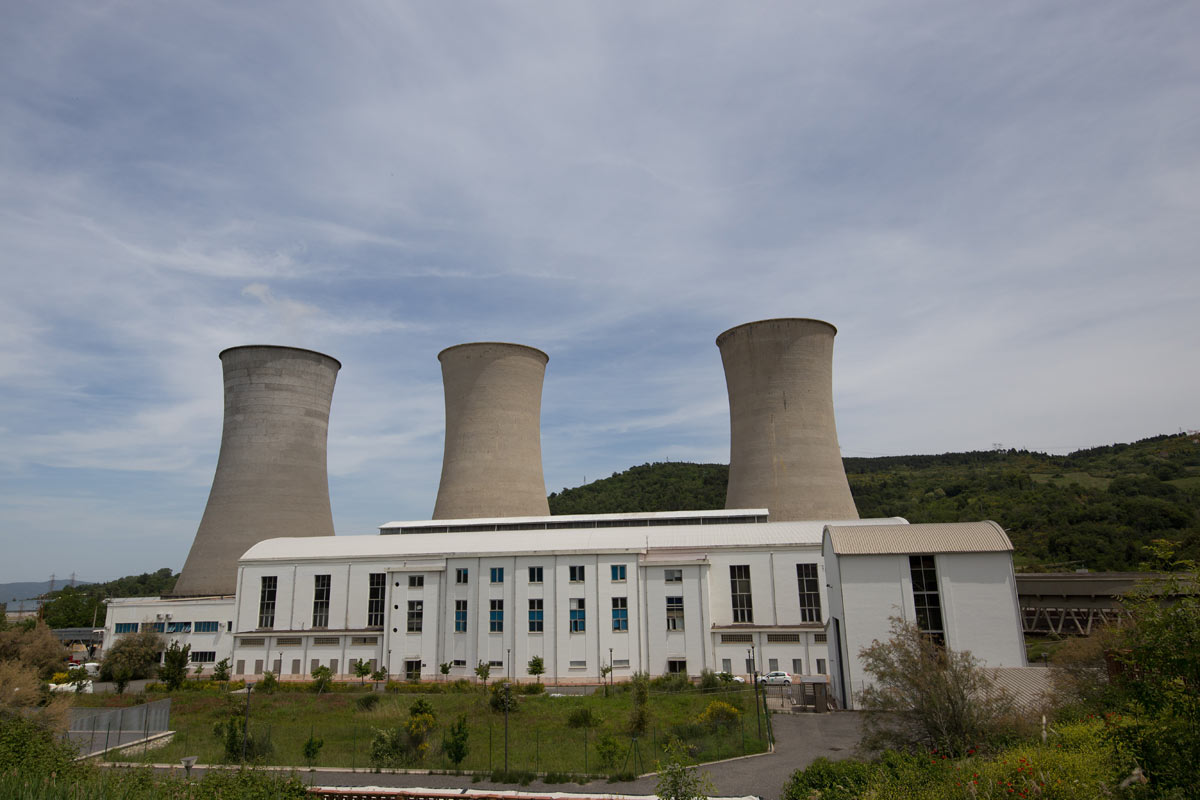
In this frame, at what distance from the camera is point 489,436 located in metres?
33.8

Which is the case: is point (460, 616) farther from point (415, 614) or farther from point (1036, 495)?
point (1036, 495)

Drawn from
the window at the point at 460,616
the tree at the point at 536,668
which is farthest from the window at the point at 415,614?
the tree at the point at 536,668

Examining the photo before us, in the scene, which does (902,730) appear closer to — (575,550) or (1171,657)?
(1171,657)

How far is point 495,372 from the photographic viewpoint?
3453 centimetres

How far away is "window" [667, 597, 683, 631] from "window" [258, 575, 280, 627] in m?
16.0

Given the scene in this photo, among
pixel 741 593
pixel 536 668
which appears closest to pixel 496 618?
pixel 536 668

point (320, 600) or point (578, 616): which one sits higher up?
point (320, 600)

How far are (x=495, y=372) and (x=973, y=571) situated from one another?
20965 millimetres

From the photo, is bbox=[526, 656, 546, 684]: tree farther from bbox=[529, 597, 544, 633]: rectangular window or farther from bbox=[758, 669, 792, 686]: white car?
bbox=[758, 669, 792, 686]: white car

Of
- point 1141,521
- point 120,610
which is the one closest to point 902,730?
point 120,610

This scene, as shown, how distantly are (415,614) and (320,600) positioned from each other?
15.6 feet

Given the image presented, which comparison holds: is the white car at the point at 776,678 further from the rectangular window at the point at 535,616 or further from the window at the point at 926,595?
the rectangular window at the point at 535,616

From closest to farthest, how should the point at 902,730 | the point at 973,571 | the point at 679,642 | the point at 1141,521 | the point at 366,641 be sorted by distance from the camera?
the point at 902,730
the point at 973,571
the point at 679,642
the point at 366,641
the point at 1141,521

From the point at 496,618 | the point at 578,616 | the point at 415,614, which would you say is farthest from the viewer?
the point at 415,614
